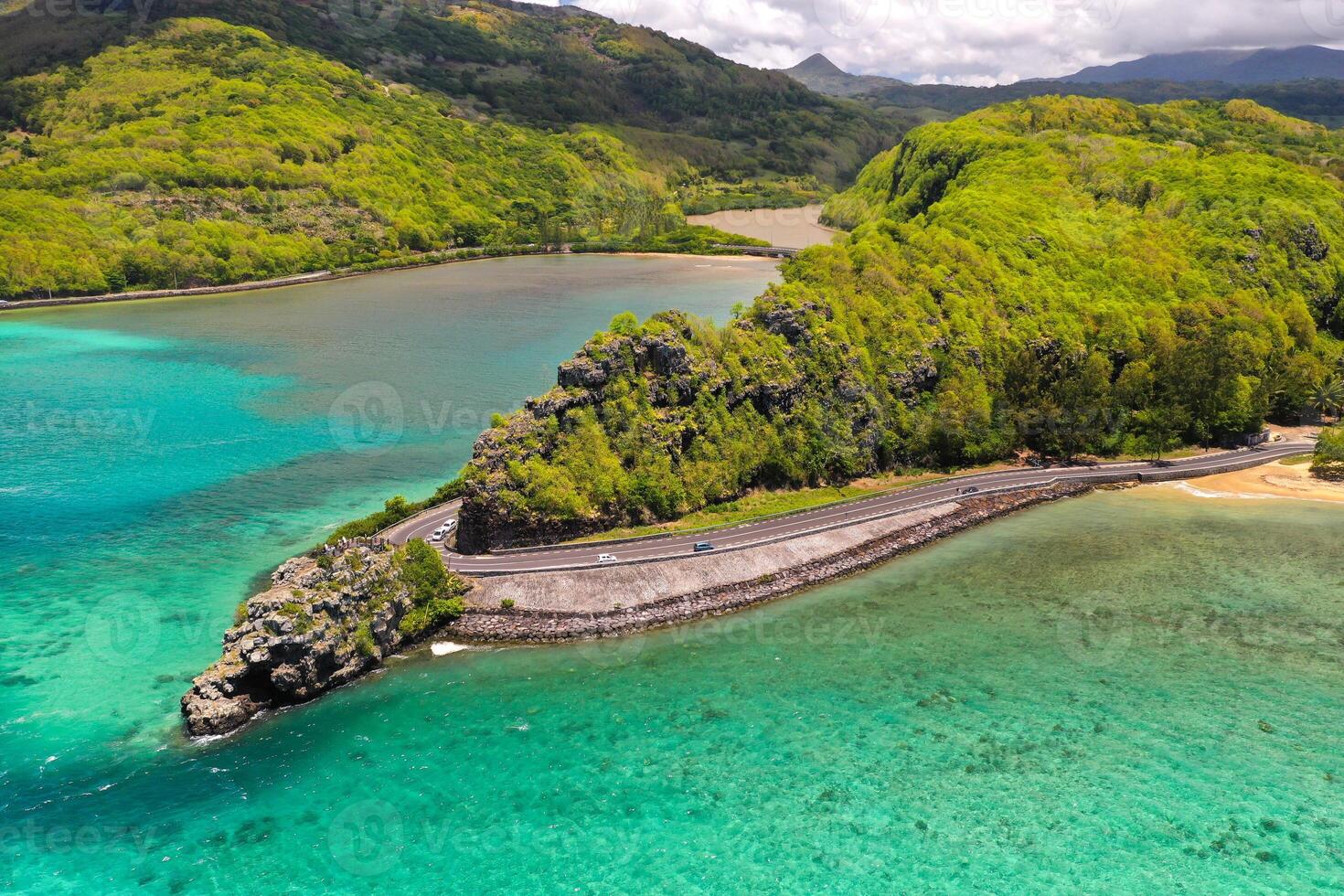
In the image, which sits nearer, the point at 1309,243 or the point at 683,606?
the point at 683,606

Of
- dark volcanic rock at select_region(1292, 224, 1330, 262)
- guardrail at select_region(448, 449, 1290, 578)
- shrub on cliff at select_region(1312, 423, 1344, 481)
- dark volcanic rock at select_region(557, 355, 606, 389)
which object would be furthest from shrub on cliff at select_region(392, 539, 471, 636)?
dark volcanic rock at select_region(1292, 224, 1330, 262)

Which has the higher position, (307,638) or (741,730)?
(307,638)

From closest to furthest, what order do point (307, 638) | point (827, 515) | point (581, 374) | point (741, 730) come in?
1. point (741, 730)
2. point (307, 638)
3. point (581, 374)
4. point (827, 515)

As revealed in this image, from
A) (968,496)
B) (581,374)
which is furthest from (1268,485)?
(581,374)

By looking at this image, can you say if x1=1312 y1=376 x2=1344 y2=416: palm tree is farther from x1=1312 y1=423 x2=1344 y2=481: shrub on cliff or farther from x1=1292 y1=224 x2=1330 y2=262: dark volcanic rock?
x1=1292 y1=224 x2=1330 y2=262: dark volcanic rock

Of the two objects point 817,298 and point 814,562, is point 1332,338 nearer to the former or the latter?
point 817,298

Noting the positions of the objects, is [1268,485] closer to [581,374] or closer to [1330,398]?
[1330,398]

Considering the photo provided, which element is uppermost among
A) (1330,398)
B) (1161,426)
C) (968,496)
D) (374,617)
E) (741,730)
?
(374,617)
